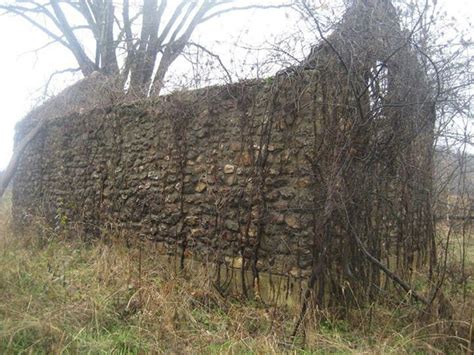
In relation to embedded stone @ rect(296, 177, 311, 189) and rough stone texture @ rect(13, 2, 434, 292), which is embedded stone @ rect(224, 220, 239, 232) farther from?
embedded stone @ rect(296, 177, 311, 189)

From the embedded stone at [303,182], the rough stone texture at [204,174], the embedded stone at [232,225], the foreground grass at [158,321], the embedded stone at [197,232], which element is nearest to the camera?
the foreground grass at [158,321]

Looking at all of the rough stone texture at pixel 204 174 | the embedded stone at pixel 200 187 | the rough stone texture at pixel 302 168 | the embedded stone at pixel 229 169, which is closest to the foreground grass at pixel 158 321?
the rough stone texture at pixel 302 168

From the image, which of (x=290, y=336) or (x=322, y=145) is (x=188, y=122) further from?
(x=290, y=336)

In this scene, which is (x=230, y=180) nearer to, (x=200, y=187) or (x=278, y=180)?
(x=200, y=187)

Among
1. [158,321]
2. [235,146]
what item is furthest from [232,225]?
[158,321]

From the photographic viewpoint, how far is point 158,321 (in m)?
3.86

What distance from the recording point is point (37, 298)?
14.2ft

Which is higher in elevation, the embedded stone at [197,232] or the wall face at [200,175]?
the wall face at [200,175]

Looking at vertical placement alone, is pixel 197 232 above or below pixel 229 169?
below

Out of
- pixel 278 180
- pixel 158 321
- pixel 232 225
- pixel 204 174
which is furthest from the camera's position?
pixel 204 174

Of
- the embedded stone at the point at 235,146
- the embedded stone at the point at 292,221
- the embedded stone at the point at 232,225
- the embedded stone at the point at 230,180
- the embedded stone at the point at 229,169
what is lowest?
the embedded stone at the point at 232,225

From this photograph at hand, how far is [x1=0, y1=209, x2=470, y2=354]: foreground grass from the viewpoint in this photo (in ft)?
11.3

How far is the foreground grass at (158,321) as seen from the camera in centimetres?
343

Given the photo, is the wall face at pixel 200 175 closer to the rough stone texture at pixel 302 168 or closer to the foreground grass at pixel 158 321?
the rough stone texture at pixel 302 168
